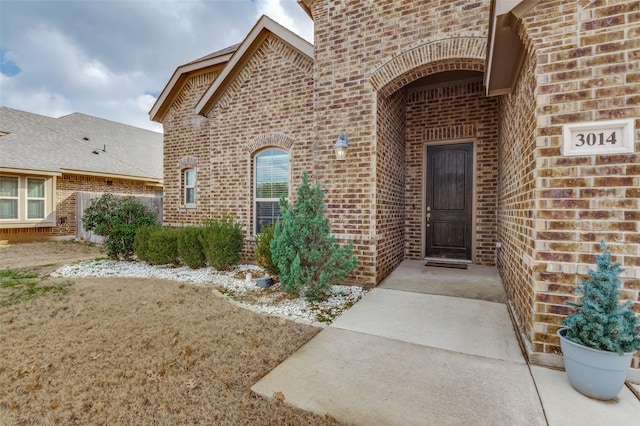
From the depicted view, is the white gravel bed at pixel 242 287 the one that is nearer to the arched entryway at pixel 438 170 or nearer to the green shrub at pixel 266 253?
the green shrub at pixel 266 253

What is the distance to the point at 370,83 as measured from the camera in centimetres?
502

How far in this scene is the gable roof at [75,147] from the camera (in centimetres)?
1177

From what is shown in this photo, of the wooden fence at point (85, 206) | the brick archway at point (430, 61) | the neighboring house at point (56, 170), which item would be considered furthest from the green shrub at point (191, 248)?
the neighboring house at point (56, 170)

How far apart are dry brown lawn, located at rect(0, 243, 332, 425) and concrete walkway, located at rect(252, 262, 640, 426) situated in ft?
0.79

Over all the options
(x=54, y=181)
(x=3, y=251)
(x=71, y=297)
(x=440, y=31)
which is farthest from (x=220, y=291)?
(x=54, y=181)

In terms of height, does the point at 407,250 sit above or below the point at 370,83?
below

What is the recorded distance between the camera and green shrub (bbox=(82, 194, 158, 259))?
291 inches

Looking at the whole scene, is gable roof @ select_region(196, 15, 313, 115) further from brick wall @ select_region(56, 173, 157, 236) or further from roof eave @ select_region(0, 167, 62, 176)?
brick wall @ select_region(56, 173, 157, 236)

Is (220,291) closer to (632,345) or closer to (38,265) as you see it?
(632,345)

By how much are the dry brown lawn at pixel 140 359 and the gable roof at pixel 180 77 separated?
662 centimetres

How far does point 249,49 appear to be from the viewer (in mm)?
7145

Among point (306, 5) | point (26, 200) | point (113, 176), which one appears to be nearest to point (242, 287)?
point (306, 5)

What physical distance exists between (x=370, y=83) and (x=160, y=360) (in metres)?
4.80

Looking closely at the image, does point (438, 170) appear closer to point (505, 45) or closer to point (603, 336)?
point (505, 45)
